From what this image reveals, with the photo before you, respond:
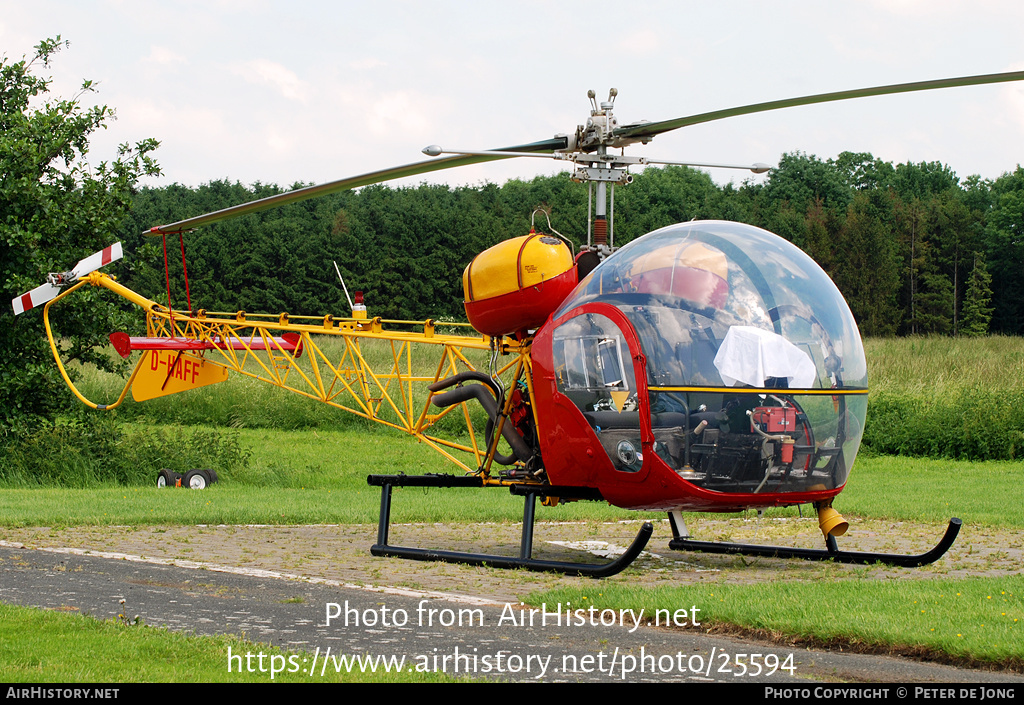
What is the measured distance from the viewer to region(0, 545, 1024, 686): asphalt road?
5.36 metres

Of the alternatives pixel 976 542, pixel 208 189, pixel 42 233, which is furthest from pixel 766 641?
pixel 208 189

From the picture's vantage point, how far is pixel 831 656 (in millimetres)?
5828

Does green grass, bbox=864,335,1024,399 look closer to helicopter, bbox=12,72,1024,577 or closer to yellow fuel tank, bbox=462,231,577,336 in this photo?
yellow fuel tank, bbox=462,231,577,336

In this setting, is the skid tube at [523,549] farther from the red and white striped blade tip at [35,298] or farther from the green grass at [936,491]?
the red and white striped blade tip at [35,298]

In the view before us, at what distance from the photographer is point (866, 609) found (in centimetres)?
669

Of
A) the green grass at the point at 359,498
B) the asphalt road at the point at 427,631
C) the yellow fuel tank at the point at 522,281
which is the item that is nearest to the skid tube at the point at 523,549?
the asphalt road at the point at 427,631

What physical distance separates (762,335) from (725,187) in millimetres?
68841

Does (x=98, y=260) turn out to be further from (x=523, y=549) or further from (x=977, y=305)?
(x=977, y=305)

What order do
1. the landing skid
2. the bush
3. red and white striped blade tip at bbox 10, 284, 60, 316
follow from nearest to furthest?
the landing skid < red and white striped blade tip at bbox 10, 284, 60, 316 < the bush

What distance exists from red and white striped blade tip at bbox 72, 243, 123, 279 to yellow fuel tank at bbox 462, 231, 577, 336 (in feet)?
20.6

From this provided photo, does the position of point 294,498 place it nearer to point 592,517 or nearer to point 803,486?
point 592,517

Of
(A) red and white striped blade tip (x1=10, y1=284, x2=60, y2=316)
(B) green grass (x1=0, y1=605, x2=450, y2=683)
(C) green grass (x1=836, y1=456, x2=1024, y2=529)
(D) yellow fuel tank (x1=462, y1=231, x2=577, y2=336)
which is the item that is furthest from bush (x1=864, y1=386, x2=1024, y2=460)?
(B) green grass (x1=0, y1=605, x2=450, y2=683)

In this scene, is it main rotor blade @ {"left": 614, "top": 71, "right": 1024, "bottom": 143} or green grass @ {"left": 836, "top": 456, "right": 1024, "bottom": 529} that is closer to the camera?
main rotor blade @ {"left": 614, "top": 71, "right": 1024, "bottom": 143}

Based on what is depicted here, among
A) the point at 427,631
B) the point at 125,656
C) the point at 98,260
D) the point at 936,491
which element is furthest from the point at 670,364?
the point at 936,491
